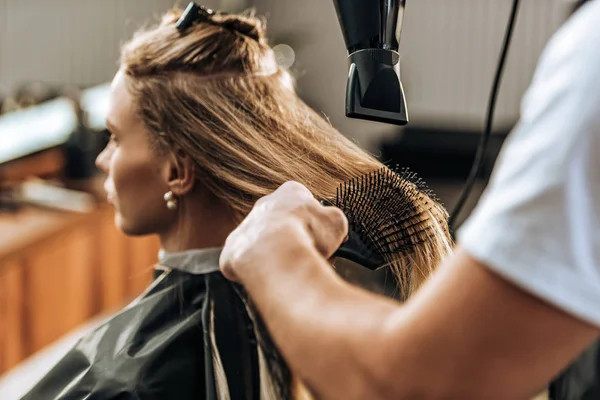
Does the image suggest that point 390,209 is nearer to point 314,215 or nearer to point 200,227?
point 314,215

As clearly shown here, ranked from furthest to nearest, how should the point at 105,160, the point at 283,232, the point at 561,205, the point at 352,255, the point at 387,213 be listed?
the point at 105,160 < the point at 387,213 < the point at 352,255 < the point at 283,232 < the point at 561,205

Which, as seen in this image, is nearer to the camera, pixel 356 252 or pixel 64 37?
pixel 356 252

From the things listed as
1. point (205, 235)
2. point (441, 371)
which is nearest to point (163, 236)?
point (205, 235)

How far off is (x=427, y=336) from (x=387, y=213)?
462 mm

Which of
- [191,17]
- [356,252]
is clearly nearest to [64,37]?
[191,17]

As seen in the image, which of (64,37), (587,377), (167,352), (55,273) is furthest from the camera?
(64,37)

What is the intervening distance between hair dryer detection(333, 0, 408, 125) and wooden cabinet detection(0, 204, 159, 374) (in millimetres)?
1523

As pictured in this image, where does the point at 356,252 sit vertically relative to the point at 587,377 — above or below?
above

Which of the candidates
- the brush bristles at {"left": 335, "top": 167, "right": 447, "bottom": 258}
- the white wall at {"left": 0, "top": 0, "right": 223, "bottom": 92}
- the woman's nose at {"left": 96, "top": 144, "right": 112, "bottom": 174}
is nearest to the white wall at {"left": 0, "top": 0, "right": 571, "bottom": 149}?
the white wall at {"left": 0, "top": 0, "right": 223, "bottom": 92}

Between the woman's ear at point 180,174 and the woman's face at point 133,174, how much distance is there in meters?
0.02

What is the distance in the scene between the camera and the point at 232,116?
3.98ft

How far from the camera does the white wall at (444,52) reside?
15.7ft

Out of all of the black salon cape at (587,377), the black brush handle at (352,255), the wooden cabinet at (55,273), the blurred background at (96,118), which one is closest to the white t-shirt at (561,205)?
the black brush handle at (352,255)

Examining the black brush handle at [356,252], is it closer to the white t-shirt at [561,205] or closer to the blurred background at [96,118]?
the white t-shirt at [561,205]
